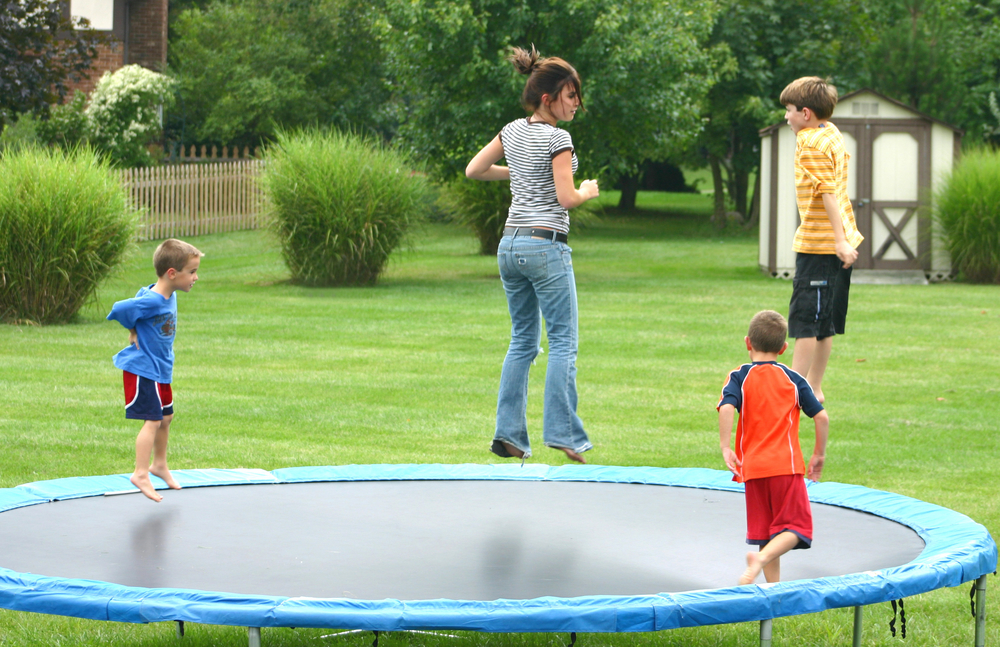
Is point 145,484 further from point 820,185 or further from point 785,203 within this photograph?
point 785,203

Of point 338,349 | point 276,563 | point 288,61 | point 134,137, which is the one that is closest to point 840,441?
point 276,563

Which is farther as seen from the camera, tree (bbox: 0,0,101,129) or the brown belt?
tree (bbox: 0,0,101,129)

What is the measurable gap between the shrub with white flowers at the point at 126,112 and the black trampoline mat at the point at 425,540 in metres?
15.6

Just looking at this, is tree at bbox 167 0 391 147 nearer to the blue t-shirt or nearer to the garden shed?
the garden shed

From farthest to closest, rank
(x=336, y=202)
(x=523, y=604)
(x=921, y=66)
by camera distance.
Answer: (x=921, y=66) → (x=336, y=202) → (x=523, y=604)

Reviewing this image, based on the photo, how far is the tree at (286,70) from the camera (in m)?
23.4

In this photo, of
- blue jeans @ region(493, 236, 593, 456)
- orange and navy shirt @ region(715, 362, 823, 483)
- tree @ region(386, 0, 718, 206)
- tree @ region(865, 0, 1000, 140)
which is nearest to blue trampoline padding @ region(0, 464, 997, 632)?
orange and navy shirt @ region(715, 362, 823, 483)

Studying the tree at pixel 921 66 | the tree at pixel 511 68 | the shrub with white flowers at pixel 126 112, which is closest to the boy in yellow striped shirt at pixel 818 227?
the tree at pixel 511 68

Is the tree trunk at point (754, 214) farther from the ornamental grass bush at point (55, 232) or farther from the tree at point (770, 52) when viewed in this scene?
the ornamental grass bush at point (55, 232)

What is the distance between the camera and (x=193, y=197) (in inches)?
722

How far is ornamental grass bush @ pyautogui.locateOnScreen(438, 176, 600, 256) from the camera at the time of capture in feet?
54.2

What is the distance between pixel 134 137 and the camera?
19.1 m

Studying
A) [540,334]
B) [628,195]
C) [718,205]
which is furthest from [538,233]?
[628,195]

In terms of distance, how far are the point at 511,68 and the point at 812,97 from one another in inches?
332
